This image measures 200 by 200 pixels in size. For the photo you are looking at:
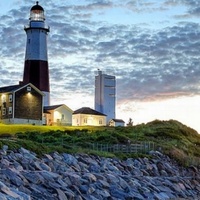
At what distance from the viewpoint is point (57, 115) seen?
64125 mm

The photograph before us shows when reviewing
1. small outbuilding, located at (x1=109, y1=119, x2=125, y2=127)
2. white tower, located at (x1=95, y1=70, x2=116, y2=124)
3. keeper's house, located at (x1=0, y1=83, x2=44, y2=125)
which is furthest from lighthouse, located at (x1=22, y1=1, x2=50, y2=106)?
small outbuilding, located at (x1=109, y1=119, x2=125, y2=127)

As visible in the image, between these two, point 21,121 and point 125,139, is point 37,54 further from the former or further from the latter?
point 125,139

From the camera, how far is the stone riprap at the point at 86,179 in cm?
1698

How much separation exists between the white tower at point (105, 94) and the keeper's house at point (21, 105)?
563 inches

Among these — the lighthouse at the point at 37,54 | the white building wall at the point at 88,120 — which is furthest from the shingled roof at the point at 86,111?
the lighthouse at the point at 37,54

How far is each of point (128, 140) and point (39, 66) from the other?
89.2 feet

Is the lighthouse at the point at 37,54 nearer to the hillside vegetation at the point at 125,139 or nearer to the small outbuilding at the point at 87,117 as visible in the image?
the small outbuilding at the point at 87,117

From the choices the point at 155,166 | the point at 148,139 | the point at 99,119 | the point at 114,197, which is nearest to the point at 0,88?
the point at 99,119

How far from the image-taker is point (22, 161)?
65.5 feet

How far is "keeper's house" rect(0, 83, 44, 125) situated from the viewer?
5797 centimetres

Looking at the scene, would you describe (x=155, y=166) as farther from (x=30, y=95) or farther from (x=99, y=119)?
(x=99, y=119)

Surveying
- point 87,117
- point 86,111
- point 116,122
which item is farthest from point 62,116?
point 116,122

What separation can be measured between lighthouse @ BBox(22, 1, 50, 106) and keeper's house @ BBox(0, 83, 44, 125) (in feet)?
8.49

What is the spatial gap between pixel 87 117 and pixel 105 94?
14.6 ft
